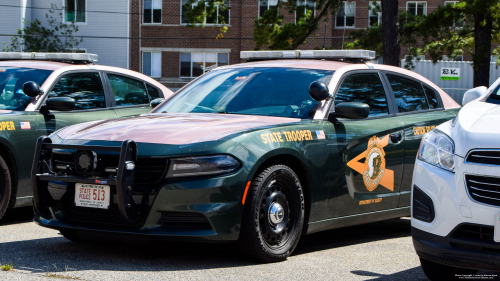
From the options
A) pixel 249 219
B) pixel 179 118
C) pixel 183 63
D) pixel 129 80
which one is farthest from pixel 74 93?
pixel 183 63

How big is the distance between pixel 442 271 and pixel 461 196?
808 mm

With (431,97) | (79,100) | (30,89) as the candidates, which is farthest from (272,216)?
(79,100)

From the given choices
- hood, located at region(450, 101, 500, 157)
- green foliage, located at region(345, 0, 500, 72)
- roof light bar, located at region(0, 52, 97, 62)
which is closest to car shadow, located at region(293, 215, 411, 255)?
hood, located at region(450, 101, 500, 157)

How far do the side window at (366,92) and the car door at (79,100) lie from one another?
2992 millimetres

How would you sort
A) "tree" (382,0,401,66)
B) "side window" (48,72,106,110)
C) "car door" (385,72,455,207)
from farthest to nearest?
"tree" (382,0,401,66) → "side window" (48,72,106,110) → "car door" (385,72,455,207)

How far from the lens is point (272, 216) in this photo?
4664mm

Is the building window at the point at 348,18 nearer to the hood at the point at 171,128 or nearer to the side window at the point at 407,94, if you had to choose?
the side window at the point at 407,94

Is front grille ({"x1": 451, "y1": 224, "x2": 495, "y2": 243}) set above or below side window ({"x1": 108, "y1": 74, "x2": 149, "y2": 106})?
below

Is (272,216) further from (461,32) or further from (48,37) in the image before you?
(48,37)

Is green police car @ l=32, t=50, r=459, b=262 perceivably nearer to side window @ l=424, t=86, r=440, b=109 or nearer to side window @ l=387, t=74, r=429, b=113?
side window @ l=387, t=74, r=429, b=113

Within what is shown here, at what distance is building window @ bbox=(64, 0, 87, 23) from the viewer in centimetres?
4028

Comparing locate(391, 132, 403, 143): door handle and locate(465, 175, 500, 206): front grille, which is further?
locate(391, 132, 403, 143): door handle

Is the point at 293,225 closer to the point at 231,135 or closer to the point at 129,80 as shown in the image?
the point at 231,135

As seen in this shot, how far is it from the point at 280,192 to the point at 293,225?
12.4 inches
